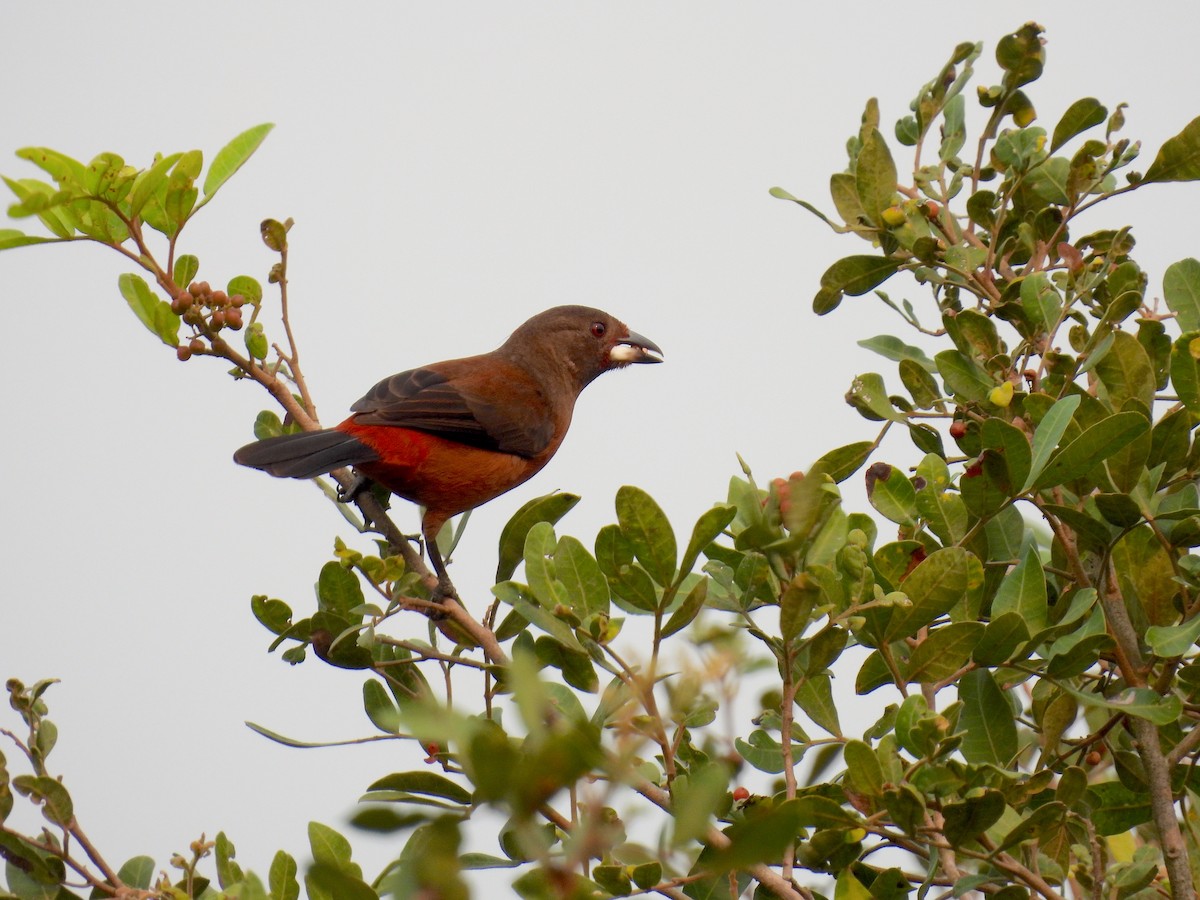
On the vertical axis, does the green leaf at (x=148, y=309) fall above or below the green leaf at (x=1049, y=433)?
above

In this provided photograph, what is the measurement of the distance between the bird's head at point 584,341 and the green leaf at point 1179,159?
146 inches

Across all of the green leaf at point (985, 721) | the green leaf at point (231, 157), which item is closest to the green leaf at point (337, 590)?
the green leaf at point (231, 157)

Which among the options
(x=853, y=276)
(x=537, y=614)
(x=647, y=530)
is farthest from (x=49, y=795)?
(x=853, y=276)

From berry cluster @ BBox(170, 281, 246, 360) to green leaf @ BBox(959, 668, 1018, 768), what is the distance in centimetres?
181

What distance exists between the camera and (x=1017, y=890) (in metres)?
1.97

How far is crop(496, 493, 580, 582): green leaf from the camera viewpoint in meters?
2.75

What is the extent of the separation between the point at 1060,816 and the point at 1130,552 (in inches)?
26.9

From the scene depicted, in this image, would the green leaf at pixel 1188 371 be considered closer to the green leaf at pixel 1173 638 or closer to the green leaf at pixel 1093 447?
the green leaf at pixel 1093 447

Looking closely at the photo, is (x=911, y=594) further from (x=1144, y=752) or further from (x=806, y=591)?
(x=1144, y=752)

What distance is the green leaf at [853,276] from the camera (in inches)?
114

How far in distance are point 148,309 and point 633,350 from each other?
3789mm

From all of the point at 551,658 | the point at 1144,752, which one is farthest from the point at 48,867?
the point at 1144,752

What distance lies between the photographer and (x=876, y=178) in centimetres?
287

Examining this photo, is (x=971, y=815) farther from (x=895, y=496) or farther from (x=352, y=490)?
(x=352, y=490)
